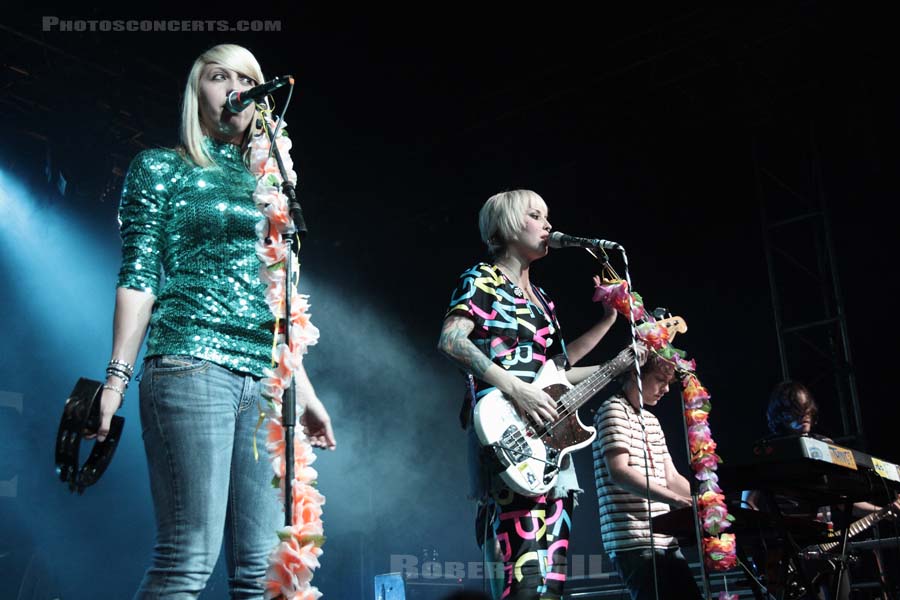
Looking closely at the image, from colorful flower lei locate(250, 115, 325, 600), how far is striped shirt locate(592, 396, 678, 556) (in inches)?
82.7

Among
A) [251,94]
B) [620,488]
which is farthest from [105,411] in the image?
[620,488]

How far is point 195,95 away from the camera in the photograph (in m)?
2.45

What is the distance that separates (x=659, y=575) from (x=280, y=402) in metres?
2.34

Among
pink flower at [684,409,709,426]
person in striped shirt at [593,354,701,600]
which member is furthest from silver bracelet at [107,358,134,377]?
pink flower at [684,409,709,426]


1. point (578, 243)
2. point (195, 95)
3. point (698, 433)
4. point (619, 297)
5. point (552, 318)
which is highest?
point (195, 95)

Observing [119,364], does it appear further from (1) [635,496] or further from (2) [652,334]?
(2) [652,334]

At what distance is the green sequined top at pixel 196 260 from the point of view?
7.06 ft

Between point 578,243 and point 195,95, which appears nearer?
point 195,95

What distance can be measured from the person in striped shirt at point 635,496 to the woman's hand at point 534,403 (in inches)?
26.1

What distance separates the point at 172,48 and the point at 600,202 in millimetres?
4459

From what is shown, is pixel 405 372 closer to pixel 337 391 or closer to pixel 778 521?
pixel 337 391

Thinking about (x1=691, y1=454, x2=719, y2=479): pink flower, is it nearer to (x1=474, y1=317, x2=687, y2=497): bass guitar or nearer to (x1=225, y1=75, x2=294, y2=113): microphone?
(x1=474, y1=317, x2=687, y2=497): bass guitar

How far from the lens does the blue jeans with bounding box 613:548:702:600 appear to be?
3.73 meters

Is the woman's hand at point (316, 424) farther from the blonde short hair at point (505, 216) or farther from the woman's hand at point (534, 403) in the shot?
the blonde short hair at point (505, 216)
